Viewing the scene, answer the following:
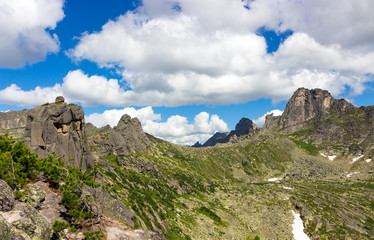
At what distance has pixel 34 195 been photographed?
3150 cm

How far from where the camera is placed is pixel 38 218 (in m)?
24.3

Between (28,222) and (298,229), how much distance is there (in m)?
119

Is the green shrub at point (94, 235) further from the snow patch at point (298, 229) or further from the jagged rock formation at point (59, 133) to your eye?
the snow patch at point (298, 229)

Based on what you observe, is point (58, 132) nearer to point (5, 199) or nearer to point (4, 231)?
point (5, 199)

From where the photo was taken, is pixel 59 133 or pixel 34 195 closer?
pixel 34 195

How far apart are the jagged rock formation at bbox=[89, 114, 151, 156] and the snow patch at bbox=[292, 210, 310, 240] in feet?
319

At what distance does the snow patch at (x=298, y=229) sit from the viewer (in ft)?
331

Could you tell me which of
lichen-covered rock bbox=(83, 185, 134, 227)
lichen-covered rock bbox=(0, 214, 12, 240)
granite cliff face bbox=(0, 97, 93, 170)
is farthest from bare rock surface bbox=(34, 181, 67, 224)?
granite cliff face bbox=(0, 97, 93, 170)

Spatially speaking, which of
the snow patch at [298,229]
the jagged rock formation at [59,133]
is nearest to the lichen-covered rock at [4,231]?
the jagged rock formation at [59,133]

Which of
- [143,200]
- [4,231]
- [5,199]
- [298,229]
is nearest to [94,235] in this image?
[5,199]

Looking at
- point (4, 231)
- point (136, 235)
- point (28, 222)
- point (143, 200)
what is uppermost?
point (4, 231)

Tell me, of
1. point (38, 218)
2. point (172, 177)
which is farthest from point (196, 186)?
point (38, 218)

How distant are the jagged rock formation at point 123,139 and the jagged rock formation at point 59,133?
2482 inches

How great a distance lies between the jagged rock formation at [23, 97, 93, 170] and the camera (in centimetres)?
5369
